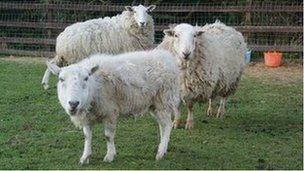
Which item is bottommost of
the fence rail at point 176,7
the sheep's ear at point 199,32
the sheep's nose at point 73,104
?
the fence rail at point 176,7

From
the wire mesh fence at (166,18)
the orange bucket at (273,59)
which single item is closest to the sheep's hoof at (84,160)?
the orange bucket at (273,59)

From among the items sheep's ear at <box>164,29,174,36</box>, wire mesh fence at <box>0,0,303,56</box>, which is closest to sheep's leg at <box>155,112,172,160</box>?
sheep's ear at <box>164,29,174,36</box>

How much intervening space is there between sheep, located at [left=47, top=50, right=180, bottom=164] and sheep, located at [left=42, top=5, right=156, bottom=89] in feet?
11.5

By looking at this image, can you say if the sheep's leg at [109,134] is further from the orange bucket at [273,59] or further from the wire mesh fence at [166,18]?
the wire mesh fence at [166,18]

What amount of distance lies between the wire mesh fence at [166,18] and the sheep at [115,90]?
8301 mm

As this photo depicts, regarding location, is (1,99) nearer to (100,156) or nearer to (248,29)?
(100,156)

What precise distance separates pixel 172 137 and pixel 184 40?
54.0 inches

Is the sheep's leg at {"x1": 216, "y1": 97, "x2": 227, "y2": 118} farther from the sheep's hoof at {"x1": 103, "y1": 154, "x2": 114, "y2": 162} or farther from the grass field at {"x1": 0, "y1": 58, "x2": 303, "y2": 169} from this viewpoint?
the sheep's hoof at {"x1": 103, "y1": 154, "x2": 114, "y2": 162}

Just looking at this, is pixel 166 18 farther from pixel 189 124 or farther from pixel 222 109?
pixel 189 124

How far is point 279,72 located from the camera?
47.9 ft

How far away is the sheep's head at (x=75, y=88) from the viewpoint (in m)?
6.72

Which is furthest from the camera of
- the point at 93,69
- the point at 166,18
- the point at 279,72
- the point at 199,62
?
the point at 166,18

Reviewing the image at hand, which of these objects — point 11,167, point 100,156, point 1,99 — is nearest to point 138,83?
point 100,156

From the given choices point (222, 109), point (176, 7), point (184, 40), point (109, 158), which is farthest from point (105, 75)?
point (176, 7)
